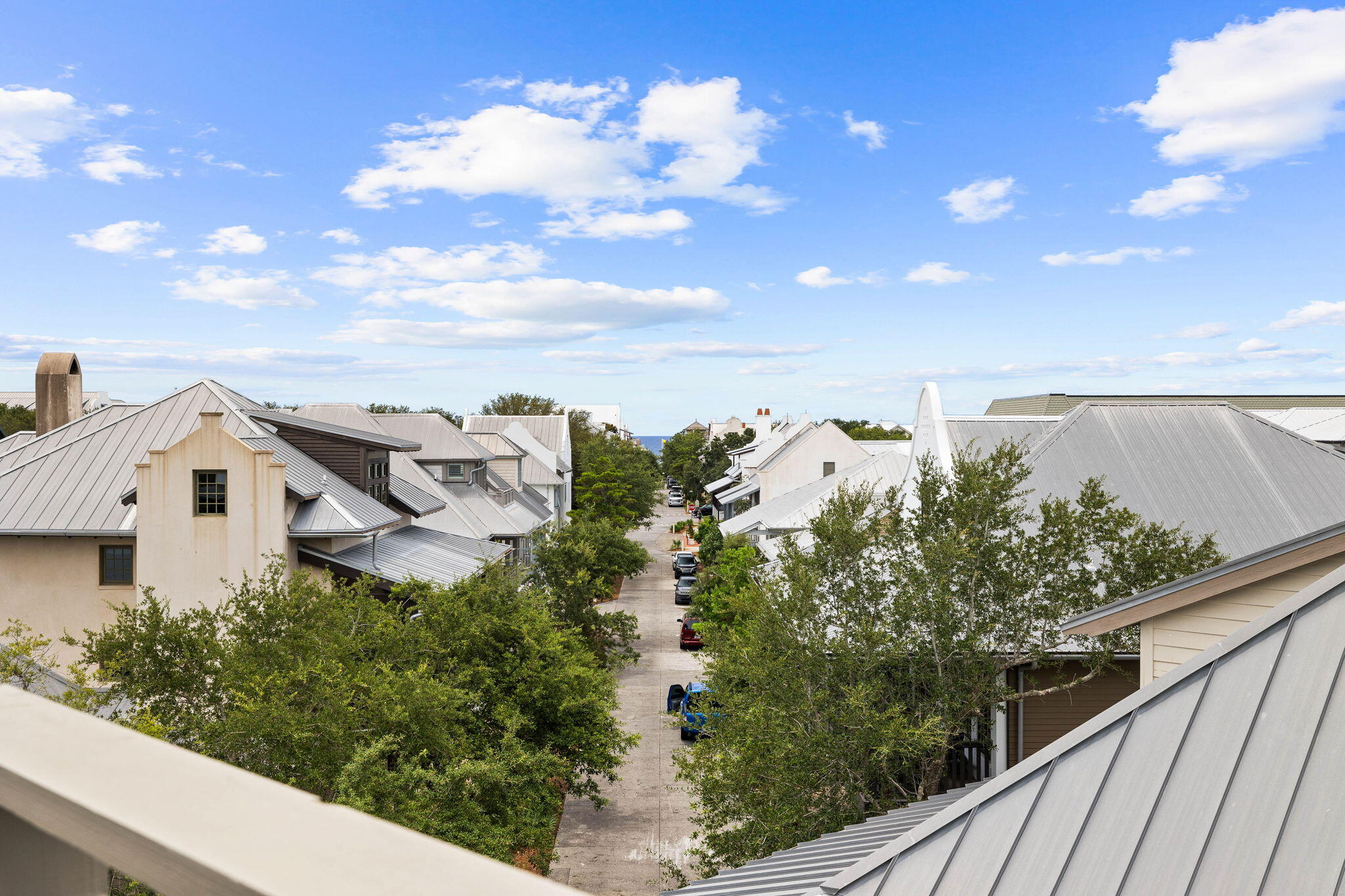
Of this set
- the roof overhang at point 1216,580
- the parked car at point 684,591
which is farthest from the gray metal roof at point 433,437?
the roof overhang at point 1216,580

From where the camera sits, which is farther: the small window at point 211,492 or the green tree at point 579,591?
the green tree at point 579,591

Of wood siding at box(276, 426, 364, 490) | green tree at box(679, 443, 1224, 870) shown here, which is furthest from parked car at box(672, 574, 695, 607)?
green tree at box(679, 443, 1224, 870)

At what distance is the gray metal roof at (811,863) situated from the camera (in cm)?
773

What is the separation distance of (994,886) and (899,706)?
19.8 feet

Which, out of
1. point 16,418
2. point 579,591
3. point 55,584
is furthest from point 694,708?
point 16,418

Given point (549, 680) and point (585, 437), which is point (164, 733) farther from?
point (585, 437)

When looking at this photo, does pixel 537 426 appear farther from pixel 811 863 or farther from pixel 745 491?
pixel 811 863

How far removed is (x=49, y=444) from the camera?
88.3ft

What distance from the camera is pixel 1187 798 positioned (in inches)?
209

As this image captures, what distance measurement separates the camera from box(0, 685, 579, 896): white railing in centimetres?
101

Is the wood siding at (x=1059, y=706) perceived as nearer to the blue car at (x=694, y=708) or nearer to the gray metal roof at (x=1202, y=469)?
the gray metal roof at (x=1202, y=469)

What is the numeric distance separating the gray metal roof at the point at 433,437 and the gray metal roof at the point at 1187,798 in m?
36.9

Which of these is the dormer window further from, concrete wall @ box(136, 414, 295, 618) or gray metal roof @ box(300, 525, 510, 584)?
concrete wall @ box(136, 414, 295, 618)

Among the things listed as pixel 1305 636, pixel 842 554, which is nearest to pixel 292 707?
pixel 842 554
